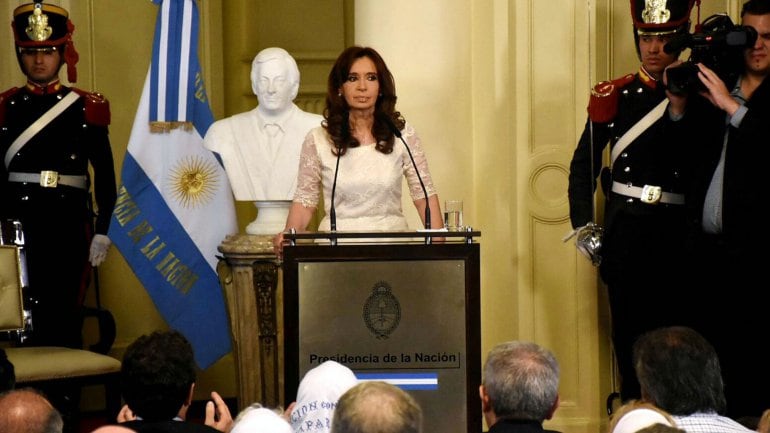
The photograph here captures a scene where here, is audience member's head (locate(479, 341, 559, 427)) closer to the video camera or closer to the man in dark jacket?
the man in dark jacket

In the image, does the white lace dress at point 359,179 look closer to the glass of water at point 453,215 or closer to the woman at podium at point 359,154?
the woman at podium at point 359,154

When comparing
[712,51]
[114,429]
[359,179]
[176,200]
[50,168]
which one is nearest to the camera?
[114,429]

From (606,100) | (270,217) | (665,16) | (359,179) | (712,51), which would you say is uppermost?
(665,16)

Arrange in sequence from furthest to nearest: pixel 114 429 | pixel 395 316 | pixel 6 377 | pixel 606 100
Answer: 1. pixel 606 100
2. pixel 395 316
3. pixel 6 377
4. pixel 114 429

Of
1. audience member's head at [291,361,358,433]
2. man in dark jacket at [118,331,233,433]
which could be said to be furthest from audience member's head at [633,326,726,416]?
man in dark jacket at [118,331,233,433]

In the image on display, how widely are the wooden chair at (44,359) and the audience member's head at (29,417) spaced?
226cm

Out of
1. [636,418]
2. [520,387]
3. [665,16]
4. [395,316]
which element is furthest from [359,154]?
[636,418]

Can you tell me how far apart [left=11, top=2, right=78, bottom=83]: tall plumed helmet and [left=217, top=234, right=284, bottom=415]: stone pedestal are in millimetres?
1040

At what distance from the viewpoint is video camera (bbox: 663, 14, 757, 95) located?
181 inches

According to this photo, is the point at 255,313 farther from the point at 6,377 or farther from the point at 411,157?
the point at 6,377

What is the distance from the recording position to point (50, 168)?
226 inches

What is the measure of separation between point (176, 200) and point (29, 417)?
10.1 feet

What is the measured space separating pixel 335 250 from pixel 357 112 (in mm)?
806

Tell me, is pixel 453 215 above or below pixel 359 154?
below
